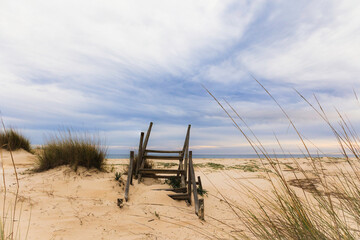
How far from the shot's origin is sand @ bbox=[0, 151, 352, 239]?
4418 mm

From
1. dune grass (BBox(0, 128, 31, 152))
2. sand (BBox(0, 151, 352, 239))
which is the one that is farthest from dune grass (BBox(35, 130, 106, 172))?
dune grass (BBox(0, 128, 31, 152))

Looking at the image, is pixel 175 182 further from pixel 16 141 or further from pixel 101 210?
pixel 16 141

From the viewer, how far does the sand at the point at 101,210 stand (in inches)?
174

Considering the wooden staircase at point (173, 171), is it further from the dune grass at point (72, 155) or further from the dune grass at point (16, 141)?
the dune grass at point (16, 141)

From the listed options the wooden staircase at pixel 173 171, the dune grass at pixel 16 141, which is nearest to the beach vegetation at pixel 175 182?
the wooden staircase at pixel 173 171

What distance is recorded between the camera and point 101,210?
5.44 metres

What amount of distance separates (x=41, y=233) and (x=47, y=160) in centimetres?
393

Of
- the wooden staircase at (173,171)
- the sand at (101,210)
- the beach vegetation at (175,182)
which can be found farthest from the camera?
the beach vegetation at (175,182)

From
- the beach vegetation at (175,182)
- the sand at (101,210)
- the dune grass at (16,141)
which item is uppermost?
the dune grass at (16,141)

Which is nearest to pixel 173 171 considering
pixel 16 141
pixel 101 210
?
pixel 101 210

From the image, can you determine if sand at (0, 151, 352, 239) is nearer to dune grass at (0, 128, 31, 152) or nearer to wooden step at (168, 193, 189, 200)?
wooden step at (168, 193, 189, 200)

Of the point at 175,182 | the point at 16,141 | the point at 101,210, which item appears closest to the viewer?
the point at 101,210

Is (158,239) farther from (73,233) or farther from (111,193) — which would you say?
(111,193)

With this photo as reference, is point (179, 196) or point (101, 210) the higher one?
point (179, 196)
